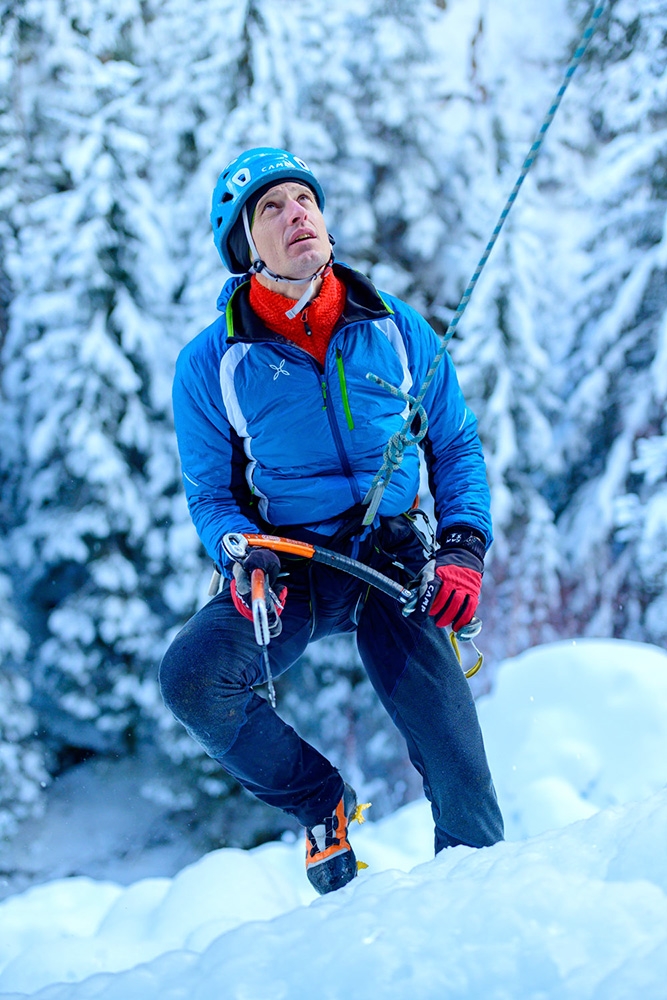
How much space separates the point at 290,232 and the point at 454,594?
1700mm

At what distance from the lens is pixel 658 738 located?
6.12 m

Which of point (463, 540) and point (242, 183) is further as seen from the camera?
point (242, 183)

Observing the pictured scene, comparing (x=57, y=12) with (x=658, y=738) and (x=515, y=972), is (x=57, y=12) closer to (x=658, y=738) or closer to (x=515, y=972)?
(x=658, y=738)

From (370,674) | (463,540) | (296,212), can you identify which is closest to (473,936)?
(370,674)

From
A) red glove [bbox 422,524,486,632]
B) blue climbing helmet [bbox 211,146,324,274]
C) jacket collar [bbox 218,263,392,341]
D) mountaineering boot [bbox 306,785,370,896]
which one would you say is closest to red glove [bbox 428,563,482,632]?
red glove [bbox 422,524,486,632]

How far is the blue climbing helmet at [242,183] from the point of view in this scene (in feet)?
11.9

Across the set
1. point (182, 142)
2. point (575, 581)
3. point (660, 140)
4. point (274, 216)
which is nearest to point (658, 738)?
point (274, 216)

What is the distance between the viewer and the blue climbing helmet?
142 inches

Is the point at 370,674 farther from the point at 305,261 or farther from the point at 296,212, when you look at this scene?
the point at 296,212

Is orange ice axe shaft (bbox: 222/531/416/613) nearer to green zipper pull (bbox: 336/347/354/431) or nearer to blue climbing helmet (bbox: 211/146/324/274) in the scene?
green zipper pull (bbox: 336/347/354/431)

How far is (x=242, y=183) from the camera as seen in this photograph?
11.9 ft

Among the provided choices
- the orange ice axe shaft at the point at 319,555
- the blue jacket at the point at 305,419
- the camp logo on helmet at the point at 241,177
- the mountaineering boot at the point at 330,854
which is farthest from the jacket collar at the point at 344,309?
the mountaineering boot at the point at 330,854

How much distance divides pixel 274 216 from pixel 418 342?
85cm

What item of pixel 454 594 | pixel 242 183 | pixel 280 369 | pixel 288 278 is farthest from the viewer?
pixel 242 183
